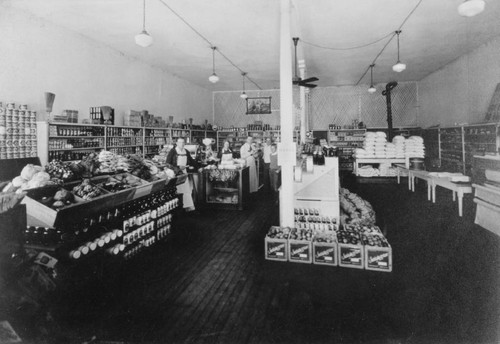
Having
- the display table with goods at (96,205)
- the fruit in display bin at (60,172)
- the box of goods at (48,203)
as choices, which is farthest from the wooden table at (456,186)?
the fruit in display bin at (60,172)

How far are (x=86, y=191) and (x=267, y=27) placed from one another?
546 centimetres

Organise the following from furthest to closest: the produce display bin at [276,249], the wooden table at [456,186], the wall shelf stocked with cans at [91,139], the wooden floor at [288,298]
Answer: the wall shelf stocked with cans at [91,139]
the wooden table at [456,186]
the produce display bin at [276,249]
the wooden floor at [288,298]

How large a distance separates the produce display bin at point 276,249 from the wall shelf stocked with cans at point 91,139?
486 cm

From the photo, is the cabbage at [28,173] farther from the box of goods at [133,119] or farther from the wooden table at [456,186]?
the wooden table at [456,186]

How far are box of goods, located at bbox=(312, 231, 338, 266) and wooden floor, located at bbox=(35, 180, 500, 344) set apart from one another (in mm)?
106

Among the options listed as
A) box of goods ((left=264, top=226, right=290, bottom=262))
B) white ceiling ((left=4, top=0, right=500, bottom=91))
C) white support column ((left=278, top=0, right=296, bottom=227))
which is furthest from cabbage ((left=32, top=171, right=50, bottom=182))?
white ceiling ((left=4, top=0, right=500, bottom=91))

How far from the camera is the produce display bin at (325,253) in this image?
357 cm

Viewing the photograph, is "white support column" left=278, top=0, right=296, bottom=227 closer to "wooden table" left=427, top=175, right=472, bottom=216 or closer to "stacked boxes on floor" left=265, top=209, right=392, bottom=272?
"stacked boxes on floor" left=265, top=209, right=392, bottom=272

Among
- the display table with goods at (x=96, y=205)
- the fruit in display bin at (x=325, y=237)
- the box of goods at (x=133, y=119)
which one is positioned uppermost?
the box of goods at (x=133, y=119)

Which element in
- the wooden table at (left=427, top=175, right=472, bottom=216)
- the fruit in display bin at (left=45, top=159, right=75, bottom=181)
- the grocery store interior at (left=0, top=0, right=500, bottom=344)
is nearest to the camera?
the grocery store interior at (left=0, top=0, right=500, bottom=344)

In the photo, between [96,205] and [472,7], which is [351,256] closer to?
[96,205]

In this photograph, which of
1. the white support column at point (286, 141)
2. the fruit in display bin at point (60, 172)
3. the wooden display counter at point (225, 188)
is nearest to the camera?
the fruit in display bin at point (60, 172)

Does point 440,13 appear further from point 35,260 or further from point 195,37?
point 35,260

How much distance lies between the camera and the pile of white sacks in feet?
31.9
